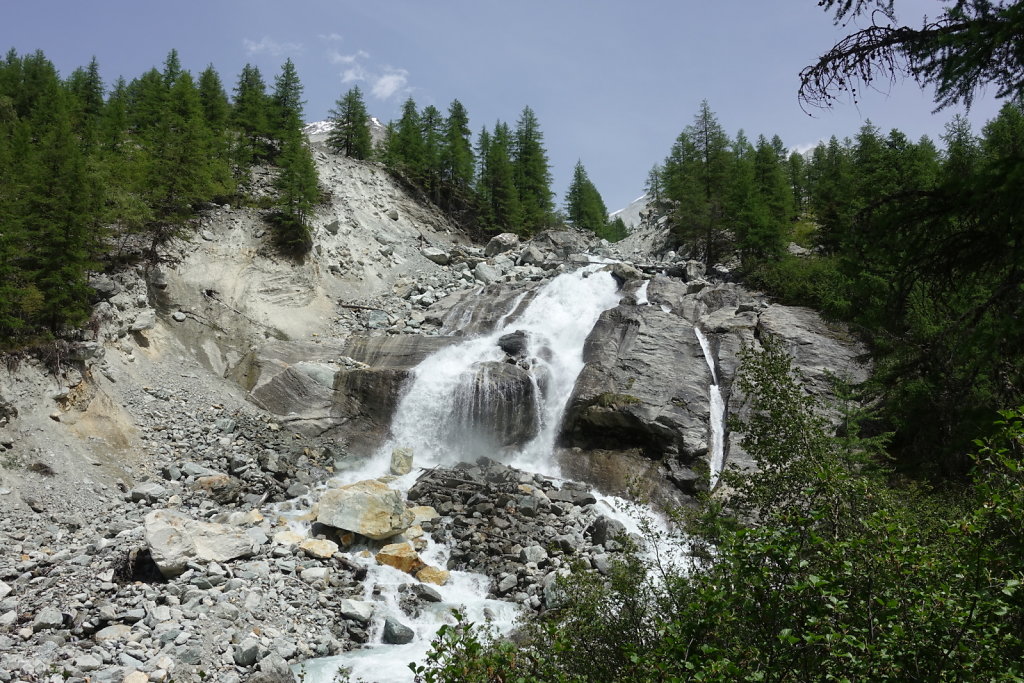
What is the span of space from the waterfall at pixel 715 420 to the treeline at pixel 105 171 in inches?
803

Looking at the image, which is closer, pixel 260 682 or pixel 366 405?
pixel 260 682

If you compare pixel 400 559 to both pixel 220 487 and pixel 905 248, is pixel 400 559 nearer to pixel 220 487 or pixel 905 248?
pixel 220 487

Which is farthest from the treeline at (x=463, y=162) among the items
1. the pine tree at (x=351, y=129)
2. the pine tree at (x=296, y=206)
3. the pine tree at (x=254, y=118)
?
the pine tree at (x=296, y=206)

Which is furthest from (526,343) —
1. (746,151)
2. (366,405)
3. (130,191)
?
(746,151)

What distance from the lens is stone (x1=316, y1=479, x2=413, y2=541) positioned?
13.1 metres

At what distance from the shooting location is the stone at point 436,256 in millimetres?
36000

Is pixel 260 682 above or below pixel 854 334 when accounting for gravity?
below

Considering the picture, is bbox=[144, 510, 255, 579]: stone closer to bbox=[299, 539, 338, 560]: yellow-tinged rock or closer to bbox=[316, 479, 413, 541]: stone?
bbox=[299, 539, 338, 560]: yellow-tinged rock

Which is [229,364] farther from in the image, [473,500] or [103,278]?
[473,500]

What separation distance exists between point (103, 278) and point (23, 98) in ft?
103

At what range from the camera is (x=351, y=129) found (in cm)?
4841

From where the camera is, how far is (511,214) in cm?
4516

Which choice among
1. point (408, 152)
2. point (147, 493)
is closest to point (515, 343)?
point (147, 493)

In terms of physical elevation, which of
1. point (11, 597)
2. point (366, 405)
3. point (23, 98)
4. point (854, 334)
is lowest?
point (11, 597)
